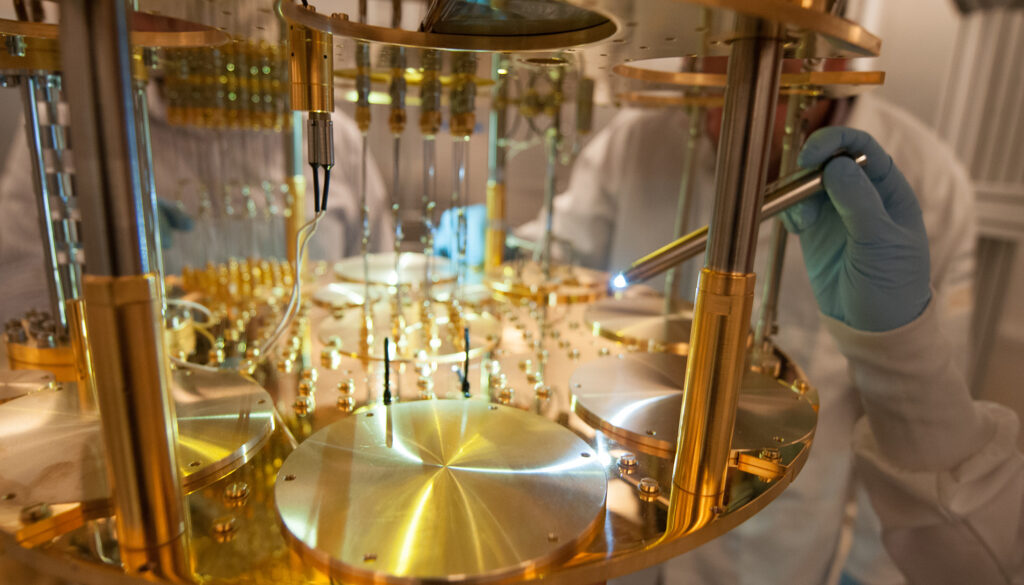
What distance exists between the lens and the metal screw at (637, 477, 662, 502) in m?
0.42

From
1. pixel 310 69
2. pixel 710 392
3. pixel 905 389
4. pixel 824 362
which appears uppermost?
pixel 310 69

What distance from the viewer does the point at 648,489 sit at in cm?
42

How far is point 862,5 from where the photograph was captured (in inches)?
60.5

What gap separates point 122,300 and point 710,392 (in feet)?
1.12

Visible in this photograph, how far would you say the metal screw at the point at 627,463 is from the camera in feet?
1.47

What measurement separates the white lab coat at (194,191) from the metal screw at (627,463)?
719 millimetres

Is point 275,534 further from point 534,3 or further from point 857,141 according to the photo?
point 857,141

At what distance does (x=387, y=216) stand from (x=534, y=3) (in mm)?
1705

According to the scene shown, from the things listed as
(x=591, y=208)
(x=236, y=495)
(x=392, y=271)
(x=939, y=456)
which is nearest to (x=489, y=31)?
(x=236, y=495)

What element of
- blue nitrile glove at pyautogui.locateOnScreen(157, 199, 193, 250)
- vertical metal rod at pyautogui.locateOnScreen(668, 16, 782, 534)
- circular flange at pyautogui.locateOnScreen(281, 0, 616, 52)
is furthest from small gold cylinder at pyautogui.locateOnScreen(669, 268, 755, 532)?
blue nitrile glove at pyautogui.locateOnScreen(157, 199, 193, 250)

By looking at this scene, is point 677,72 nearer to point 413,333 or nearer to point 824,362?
point 413,333

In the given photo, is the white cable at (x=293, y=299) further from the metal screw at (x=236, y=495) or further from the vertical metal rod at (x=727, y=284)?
the vertical metal rod at (x=727, y=284)

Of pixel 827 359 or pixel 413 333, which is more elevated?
pixel 413 333

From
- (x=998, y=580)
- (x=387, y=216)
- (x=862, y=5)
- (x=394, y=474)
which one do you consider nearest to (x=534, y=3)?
(x=394, y=474)
